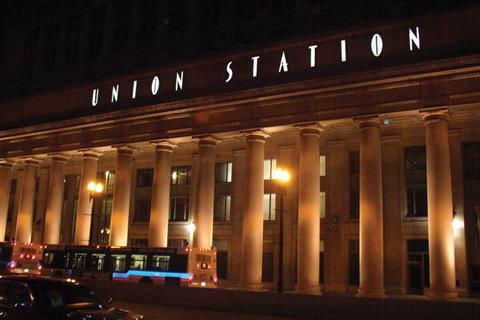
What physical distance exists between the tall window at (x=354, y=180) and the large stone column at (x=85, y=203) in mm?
21780

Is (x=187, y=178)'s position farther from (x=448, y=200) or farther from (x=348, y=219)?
(x=448, y=200)

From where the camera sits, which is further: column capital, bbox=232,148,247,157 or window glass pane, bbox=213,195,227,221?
window glass pane, bbox=213,195,227,221

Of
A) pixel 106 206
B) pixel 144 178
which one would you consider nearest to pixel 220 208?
pixel 144 178

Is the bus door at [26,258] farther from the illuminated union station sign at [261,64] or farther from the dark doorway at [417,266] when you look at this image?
the dark doorway at [417,266]

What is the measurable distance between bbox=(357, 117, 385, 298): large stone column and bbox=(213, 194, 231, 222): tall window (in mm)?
17410

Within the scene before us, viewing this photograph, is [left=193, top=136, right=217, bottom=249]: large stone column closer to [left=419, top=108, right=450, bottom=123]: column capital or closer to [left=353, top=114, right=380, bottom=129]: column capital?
[left=353, top=114, right=380, bottom=129]: column capital

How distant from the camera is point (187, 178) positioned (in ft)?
166

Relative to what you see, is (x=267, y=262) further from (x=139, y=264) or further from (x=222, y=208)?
(x=139, y=264)

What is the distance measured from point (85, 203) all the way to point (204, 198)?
13.0 metres

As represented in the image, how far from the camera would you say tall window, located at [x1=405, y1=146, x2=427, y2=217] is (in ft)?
128

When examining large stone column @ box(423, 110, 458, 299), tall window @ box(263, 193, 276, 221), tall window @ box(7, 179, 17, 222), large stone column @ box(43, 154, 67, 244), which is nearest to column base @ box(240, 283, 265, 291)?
tall window @ box(263, 193, 276, 221)

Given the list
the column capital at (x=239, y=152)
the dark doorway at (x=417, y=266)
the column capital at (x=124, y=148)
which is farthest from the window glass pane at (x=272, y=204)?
the column capital at (x=124, y=148)

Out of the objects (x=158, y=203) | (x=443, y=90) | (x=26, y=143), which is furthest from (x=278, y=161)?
(x=26, y=143)

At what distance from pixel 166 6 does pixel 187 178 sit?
1590 cm
